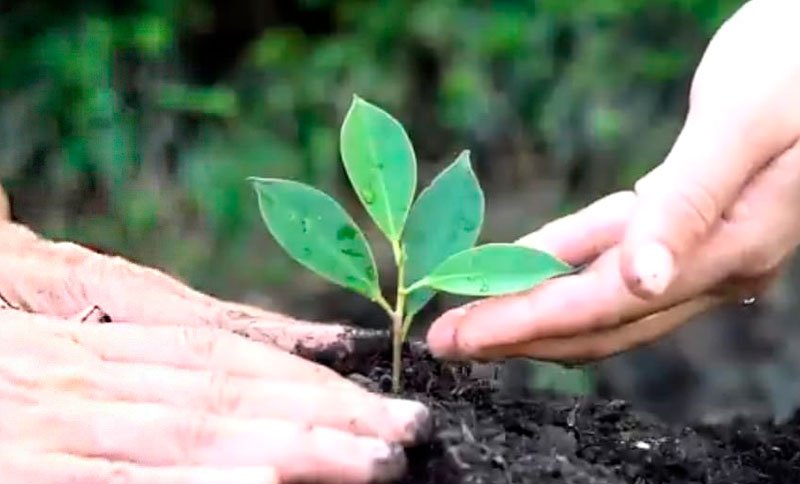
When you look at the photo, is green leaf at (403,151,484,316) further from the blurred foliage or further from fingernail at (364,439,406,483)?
the blurred foliage

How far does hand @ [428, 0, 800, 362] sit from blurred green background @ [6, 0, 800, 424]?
117 cm

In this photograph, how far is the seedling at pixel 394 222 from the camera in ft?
2.95

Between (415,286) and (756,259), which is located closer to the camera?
(415,286)

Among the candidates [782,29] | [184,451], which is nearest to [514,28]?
[782,29]

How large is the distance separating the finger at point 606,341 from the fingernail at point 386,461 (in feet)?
0.50

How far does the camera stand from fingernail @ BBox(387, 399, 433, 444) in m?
0.83

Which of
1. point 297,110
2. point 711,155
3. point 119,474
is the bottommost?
point 119,474

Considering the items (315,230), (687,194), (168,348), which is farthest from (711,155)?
(168,348)

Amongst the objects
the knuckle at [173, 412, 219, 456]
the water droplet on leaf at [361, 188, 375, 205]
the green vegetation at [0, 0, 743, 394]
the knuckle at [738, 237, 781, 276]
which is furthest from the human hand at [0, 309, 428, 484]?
the green vegetation at [0, 0, 743, 394]

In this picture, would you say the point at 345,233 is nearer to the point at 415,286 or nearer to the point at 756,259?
the point at 415,286

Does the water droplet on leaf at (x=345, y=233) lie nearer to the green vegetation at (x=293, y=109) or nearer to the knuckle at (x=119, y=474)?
the knuckle at (x=119, y=474)

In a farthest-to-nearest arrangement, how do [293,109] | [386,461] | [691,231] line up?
1. [293,109]
2. [691,231]
3. [386,461]

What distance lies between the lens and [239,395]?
84 centimetres

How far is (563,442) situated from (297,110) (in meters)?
1.44
